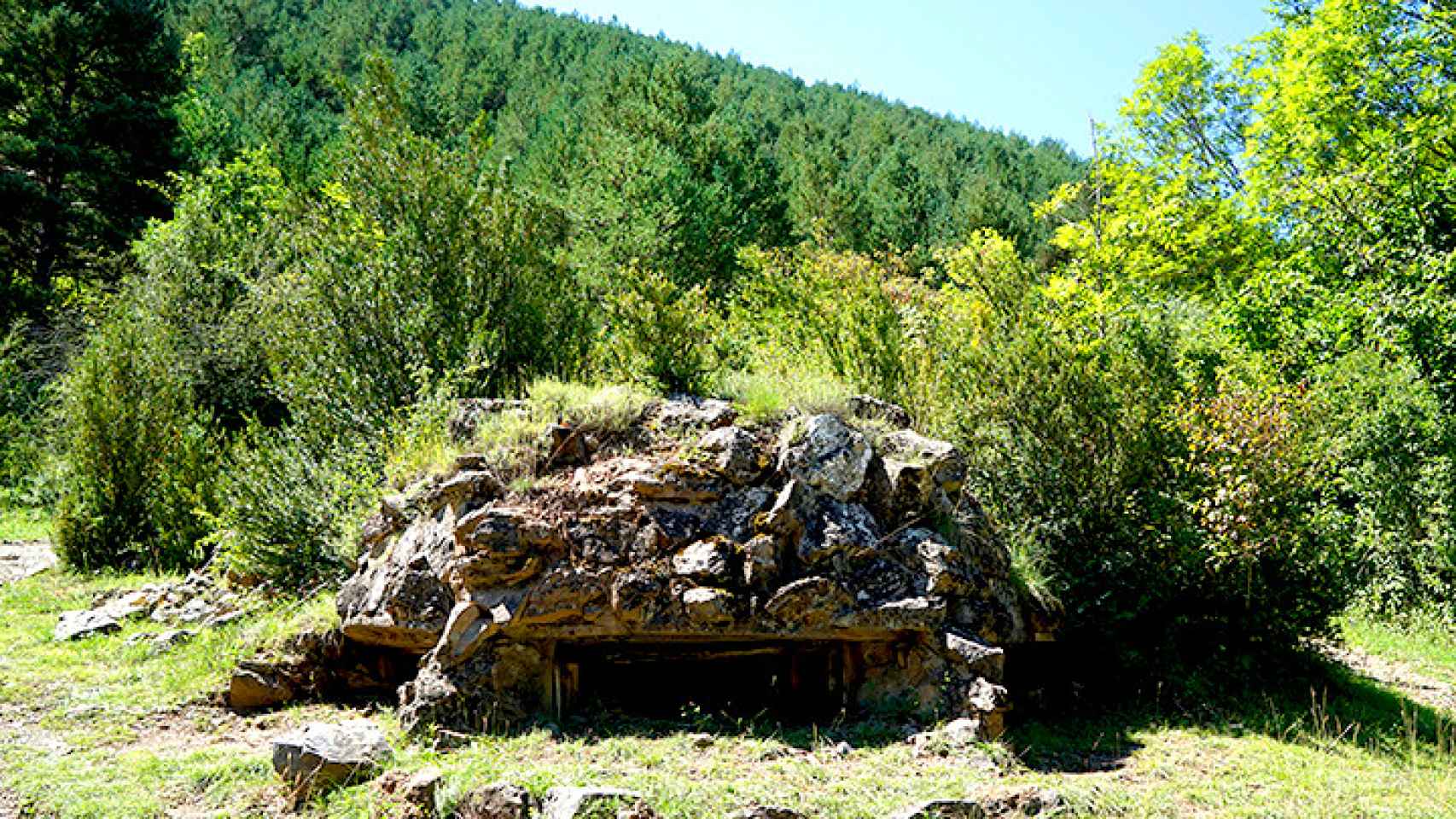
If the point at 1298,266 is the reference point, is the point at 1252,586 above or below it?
below

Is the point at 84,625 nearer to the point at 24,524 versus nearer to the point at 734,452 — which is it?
the point at 734,452

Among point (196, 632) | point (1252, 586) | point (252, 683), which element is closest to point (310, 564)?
point (196, 632)

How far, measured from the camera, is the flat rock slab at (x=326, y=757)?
5996 mm

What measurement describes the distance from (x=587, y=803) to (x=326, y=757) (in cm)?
181

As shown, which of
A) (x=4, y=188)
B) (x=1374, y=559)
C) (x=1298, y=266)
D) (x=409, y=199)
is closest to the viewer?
(x=409, y=199)

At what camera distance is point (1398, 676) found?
10.8 m

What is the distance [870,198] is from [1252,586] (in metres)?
26.6

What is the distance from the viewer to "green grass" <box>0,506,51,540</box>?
17.2 m

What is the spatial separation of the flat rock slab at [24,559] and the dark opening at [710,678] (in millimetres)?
9629

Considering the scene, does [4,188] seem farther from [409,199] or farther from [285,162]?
[409,199]

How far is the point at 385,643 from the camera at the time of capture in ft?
25.9

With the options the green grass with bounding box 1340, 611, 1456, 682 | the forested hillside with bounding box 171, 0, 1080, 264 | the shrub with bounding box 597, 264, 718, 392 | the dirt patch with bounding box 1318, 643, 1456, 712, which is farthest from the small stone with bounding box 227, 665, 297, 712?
the green grass with bounding box 1340, 611, 1456, 682

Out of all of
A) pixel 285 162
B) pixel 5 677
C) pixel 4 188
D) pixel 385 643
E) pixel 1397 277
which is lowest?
pixel 5 677

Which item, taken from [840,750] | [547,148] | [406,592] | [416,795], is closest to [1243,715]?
[840,750]
